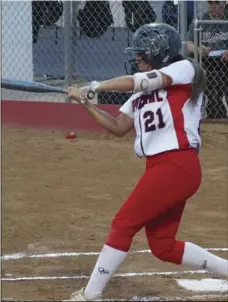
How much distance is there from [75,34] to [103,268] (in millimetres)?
7418

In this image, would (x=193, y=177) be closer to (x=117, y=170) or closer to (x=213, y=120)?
(x=117, y=170)

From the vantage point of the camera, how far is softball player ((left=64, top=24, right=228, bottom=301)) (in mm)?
4879

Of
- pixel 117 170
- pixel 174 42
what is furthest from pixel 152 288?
pixel 117 170

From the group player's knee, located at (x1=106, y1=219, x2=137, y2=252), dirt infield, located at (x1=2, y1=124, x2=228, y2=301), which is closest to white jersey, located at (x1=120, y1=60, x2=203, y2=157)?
player's knee, located at (x1=106, y1=219, x2=137, y2=252)

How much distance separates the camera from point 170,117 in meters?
4.91

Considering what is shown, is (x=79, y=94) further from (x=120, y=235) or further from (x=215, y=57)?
(x=215, y=57)

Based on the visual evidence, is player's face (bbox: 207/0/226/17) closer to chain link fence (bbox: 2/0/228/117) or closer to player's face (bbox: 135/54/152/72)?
chain link fence (bbox: 2/0/228/117)

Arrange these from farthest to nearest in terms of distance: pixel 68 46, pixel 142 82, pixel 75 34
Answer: pixel 75 34
pixel 68 46
pixel 142 82

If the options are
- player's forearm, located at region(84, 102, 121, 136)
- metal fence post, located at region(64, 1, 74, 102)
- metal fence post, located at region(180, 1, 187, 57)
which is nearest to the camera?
player's forearm, located at region(84, 102, 121, 136)

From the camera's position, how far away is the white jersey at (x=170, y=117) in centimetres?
490

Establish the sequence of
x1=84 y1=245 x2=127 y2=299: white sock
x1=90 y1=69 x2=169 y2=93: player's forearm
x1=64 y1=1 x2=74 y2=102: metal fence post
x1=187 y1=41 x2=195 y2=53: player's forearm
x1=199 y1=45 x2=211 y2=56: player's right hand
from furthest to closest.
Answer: x1=64 y1=1 x2=74 y2=102: metal fence post
x1=199 y1=45 x2=211 y2=56: player's right hand
x1=187 y1=41 x2=195 y2=53: player's forearm
x1=84 y1=245 x2=127 y2=299: white sock
x1=90 y1=69 x2=169 y2=93: player's forearm

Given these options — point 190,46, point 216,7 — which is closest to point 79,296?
point 190,46

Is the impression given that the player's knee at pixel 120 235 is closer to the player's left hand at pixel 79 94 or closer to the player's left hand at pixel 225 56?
the player's left hand at pixel 79 94

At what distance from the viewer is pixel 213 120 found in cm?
1086
